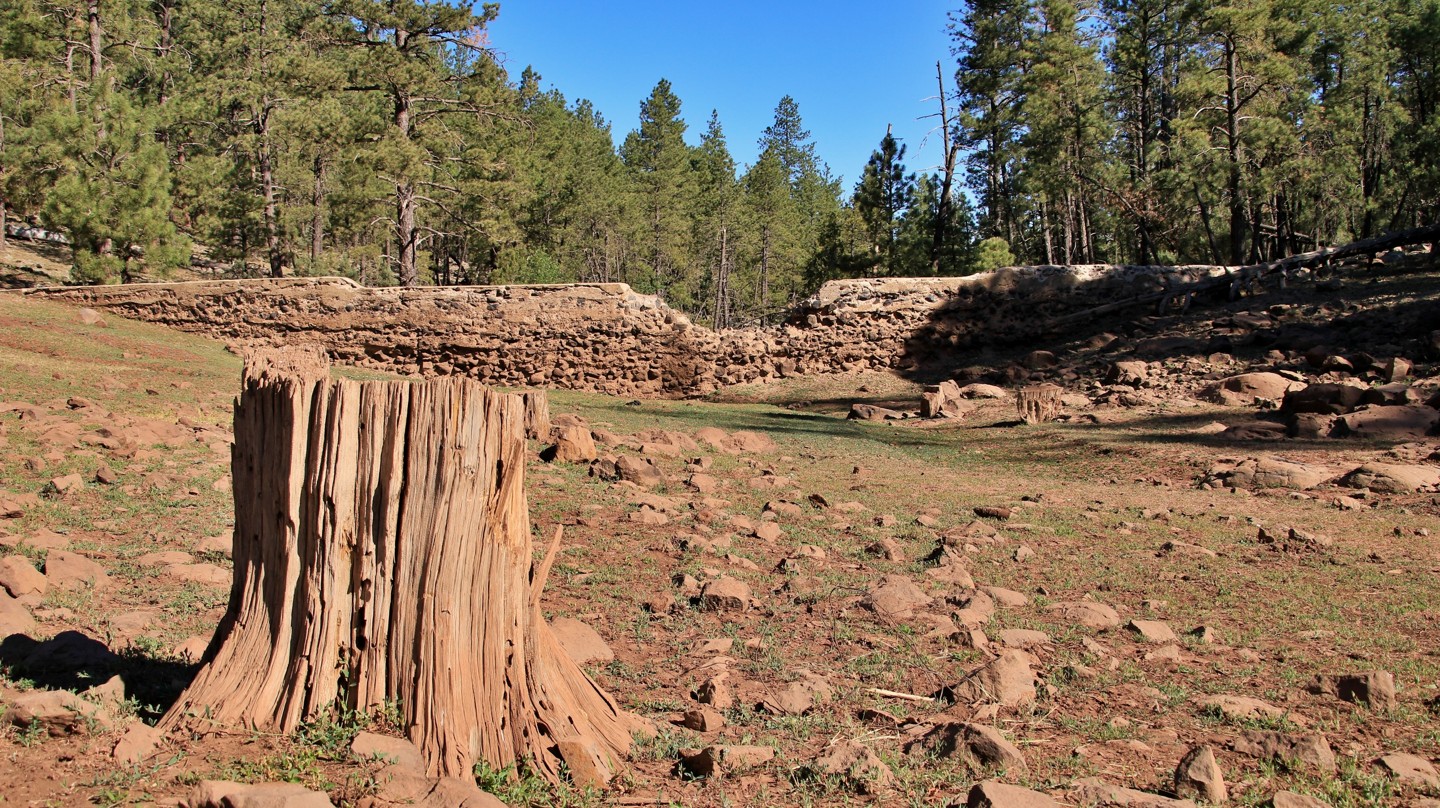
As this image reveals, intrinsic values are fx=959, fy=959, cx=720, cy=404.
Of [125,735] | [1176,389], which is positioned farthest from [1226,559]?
[1176,389]

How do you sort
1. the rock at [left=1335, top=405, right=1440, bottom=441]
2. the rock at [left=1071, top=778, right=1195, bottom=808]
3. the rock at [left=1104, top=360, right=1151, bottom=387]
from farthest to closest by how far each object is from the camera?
1. the rock at [left=1104, top=360, right=1151, bottom=387]
2. the rock at [left=1335, top=405, right=1440, bottom=441]
3. the rock at [left=1071, top=778, right=1195, bottom=808]

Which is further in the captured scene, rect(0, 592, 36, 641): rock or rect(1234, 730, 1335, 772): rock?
rect(0, 592, 36, 641): rock

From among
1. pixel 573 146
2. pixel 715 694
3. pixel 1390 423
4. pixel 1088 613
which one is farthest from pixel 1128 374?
pixel 573 146

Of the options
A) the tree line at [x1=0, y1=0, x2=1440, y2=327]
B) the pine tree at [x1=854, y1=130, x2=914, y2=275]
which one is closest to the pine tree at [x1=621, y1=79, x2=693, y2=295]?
the tree line at [x1=0, y1=0, x2=1440, y2=327]

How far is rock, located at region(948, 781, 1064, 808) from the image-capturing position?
3531 mm

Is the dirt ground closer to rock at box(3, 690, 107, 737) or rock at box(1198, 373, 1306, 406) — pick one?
rock at box(3, 690, 107, 737)

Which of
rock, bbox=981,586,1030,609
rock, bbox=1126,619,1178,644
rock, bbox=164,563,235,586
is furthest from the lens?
rock, bbox=981,586,1030,609

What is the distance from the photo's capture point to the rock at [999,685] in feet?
16.1

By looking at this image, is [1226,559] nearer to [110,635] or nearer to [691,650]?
[691,650]

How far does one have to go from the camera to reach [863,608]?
6.36 meters

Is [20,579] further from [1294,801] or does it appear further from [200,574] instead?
[1294,801]

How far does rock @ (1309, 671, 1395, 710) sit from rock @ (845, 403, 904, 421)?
498 inches

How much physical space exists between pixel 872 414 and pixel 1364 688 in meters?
13.2

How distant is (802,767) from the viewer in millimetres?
4031
